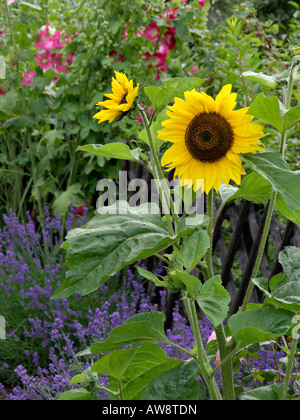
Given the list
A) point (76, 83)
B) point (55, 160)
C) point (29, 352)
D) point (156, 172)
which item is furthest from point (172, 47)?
point (156, 172)

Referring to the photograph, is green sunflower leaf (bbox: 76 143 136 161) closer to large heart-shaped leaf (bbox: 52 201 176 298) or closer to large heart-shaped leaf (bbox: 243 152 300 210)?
large heart-shaped leaf (bbox: 52 201 176 298)

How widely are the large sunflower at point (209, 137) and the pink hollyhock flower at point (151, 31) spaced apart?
7.00 feet

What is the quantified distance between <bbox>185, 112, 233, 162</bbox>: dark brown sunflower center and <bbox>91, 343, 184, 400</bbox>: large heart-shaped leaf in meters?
0.37

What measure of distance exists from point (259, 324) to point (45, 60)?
8.40ft

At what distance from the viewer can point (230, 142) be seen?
94 centimetres

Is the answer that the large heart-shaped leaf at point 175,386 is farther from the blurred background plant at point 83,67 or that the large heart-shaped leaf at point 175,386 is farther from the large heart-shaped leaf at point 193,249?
the blurred background plant at point 83,67

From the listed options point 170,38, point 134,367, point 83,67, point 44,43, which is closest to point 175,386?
point 134,367

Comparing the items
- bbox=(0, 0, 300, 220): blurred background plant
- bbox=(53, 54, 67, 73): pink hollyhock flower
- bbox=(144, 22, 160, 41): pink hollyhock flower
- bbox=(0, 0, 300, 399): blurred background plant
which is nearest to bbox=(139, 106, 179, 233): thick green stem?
bbox=(0, 0, 300, 399): blurred background plant

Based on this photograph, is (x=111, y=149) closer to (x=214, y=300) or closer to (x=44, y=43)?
(x=214, y=300)

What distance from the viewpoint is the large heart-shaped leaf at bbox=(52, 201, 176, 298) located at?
2.86 feet

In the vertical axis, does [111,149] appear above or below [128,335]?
above

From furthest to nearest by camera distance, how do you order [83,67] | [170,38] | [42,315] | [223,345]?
1. [170,38]
2. [83,67]
3. [42,315]
4. [223,345]

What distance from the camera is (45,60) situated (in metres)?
3.11
